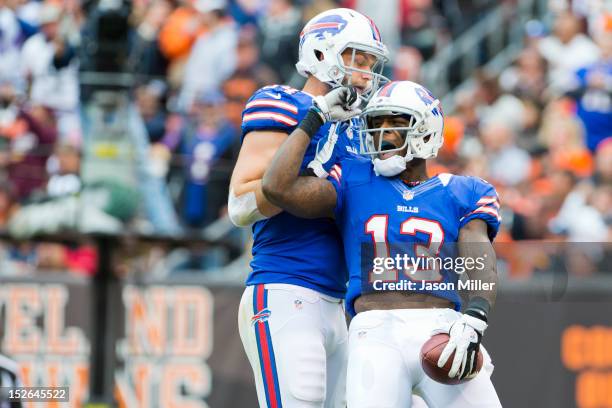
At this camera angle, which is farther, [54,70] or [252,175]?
[54,70]

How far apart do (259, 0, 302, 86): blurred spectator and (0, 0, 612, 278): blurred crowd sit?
0.01 m

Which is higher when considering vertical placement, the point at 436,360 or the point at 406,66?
the point at 406,66

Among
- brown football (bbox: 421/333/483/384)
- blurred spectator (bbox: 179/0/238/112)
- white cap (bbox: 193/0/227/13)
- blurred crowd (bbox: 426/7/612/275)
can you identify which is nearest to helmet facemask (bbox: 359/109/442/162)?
brown football (bbox: 421/333/483/384)

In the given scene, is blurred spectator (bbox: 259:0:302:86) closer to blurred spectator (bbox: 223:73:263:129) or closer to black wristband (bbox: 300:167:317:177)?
blurred spectator (bbox: 223:73:263:129)

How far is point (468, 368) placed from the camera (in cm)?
455

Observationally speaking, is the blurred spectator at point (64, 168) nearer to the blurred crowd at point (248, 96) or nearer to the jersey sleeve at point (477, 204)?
the blurred crowd at point (248, 96)

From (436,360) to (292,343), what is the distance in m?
0.67

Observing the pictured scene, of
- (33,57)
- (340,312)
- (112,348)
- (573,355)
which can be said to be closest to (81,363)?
(112,348)

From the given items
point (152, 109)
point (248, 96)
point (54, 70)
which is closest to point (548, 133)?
point (248, 96)

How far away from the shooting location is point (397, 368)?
4.63 metres

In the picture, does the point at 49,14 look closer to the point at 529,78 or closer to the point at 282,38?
the point at 282,38

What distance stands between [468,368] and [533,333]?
2.62m

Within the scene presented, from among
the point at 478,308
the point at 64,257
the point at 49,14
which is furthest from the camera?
the point at 49,14

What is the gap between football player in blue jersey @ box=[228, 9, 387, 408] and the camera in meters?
4.95
